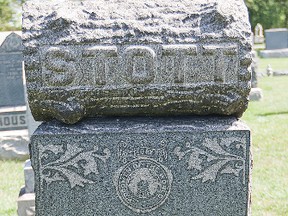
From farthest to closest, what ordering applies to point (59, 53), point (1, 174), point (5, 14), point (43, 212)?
point (5, 14) → point (1, 174) → point (43, 212) → point (59, 53)

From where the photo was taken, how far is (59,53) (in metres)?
2.23

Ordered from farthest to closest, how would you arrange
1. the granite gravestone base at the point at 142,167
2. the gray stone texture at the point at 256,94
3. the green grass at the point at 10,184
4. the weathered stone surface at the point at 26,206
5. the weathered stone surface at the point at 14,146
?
the gray stone texture at the point at 256,94 → the weathered stone surface at the point at 14,146 → the green grass at the point at 10,184 → the weathered stone surface at the point at 26,206 → the granite gravestone base at the point at 142,167

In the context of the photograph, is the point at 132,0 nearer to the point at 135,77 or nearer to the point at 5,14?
the point at 135,77

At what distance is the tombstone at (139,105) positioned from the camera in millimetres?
2252

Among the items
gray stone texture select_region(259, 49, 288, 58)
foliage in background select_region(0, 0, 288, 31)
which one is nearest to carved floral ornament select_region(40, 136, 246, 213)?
gray stone texture select_region(259, 49, 288, 58)

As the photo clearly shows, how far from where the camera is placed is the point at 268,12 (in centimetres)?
3419

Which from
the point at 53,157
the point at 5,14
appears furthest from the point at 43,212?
the point at 5,14

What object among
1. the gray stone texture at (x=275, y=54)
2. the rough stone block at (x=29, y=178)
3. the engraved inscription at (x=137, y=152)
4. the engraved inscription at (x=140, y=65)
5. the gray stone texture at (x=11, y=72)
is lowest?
the gray stone texture at (x=275, y=54)

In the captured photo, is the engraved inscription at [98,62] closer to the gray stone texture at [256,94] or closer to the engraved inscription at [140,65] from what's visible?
the engraved inscription at [140,65]

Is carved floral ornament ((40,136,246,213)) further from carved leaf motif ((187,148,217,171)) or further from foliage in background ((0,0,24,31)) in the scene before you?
foliage in background ((0,0,24,31))

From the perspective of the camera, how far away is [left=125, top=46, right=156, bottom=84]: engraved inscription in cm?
225

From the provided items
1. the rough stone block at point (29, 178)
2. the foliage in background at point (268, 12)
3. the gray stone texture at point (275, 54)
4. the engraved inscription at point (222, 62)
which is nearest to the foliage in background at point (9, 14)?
the gray stone texture at point (275, 54)

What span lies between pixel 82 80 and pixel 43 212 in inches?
23.0

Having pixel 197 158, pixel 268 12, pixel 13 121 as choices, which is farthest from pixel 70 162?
pixel 268 12
